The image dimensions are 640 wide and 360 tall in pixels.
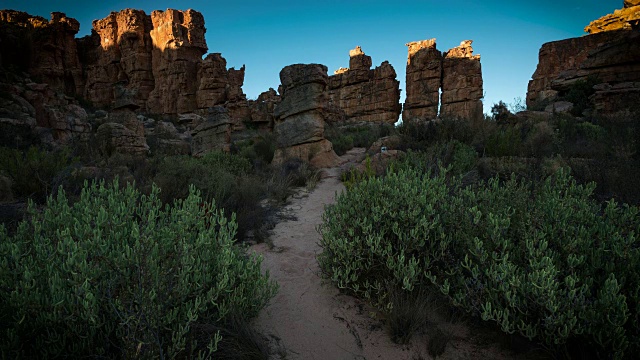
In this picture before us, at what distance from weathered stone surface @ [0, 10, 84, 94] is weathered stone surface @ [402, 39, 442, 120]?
34404 mm

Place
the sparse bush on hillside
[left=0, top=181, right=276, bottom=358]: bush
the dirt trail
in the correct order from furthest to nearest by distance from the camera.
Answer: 1. the sparse bush on hillside
2. the dirt trail
3. [left=0, top=181, right=276, bottom=358]: bush

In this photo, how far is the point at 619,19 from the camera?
28984 millimetres

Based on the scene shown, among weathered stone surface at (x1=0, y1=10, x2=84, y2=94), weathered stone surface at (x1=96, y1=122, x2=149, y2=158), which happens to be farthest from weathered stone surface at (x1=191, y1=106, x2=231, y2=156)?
weathered stone surface at (x1=0, y1=10, x2=84, y2=94)

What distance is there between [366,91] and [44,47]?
3391cm

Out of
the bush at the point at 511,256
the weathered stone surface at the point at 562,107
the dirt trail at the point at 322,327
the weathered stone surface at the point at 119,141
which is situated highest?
the weathered stone surface at the point at 562,107

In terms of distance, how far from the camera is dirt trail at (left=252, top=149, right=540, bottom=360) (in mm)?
2037

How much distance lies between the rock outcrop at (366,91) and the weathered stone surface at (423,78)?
1.49m

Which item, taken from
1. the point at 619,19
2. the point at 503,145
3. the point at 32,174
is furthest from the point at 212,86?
the point at 619,19

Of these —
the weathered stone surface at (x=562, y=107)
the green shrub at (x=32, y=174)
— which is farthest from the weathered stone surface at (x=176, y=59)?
the weathered stone surface at (x=562, y=107)

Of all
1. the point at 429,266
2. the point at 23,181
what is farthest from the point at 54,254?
the point at 23,181

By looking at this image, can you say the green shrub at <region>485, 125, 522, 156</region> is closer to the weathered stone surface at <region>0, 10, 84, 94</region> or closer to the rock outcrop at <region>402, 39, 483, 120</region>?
the rock outcrop at <region>402, 39, 483, 120</region>

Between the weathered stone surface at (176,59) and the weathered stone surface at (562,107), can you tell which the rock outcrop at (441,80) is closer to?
the weathered stone surface at (562,107)

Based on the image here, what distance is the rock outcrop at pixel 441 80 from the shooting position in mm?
25344

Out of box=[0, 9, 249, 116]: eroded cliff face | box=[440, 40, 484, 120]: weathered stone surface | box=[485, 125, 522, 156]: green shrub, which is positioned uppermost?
box=[0, 9, 249, 116]: eroded cliff face
